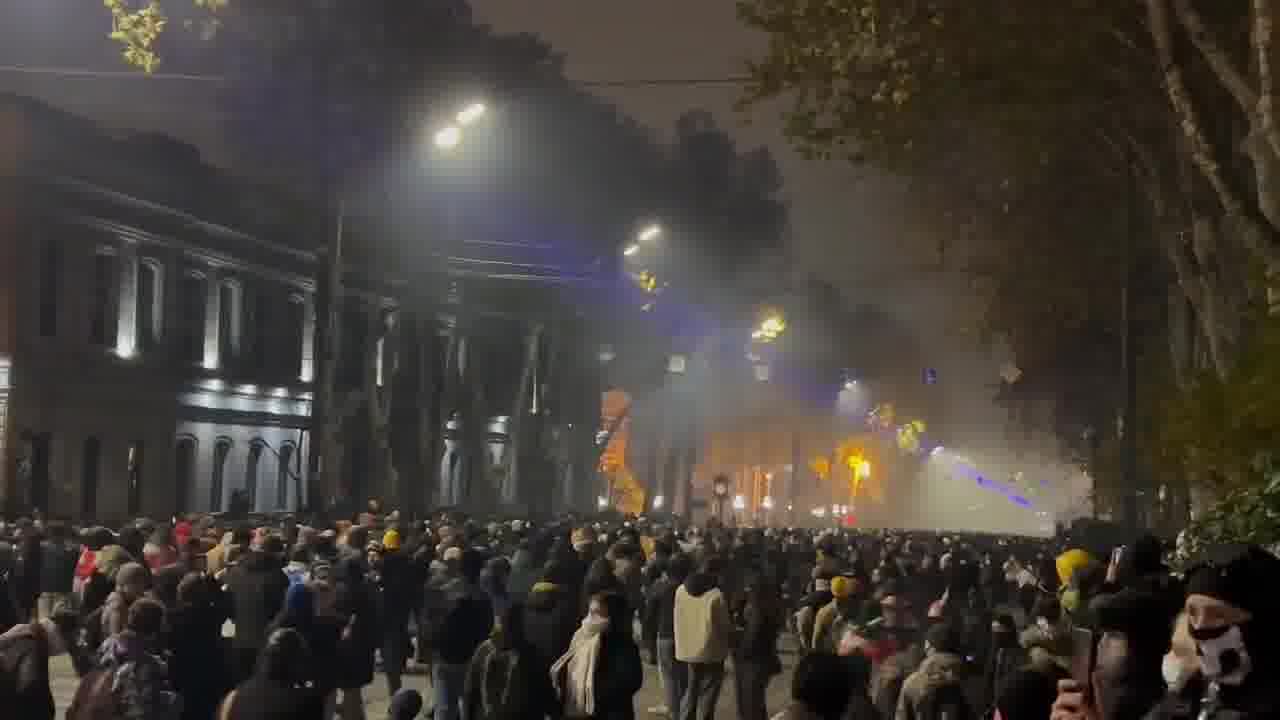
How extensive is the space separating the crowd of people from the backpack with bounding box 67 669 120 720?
0.6 inches

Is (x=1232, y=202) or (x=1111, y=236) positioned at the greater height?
(x=1111, y=236)

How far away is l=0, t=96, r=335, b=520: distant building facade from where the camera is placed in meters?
46.8

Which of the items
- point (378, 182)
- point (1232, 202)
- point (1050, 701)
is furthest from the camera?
point (378, 182)

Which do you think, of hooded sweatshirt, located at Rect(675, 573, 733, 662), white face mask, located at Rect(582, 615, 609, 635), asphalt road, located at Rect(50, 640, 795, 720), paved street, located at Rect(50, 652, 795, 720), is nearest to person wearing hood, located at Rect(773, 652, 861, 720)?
white face mask, located at Rect(582, 615, 609, 635)

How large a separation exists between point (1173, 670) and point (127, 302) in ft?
159

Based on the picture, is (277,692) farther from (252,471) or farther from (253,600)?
(252,471)

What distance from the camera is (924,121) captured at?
2530 cm

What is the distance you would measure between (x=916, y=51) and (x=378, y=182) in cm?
5395

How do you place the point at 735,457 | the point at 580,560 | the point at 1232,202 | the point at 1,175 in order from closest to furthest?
the point at 1232,202
the point at 580,560
the point at 1,175
the point at 735,457

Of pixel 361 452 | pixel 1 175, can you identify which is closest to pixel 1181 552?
pixel 1 175

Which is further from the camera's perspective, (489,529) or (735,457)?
(735,457)

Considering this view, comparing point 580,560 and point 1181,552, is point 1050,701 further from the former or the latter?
point 580,560

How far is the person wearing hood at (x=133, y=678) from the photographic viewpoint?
33.9 ft

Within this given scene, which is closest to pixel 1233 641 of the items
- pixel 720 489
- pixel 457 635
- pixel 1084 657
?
pixel 1084 657
